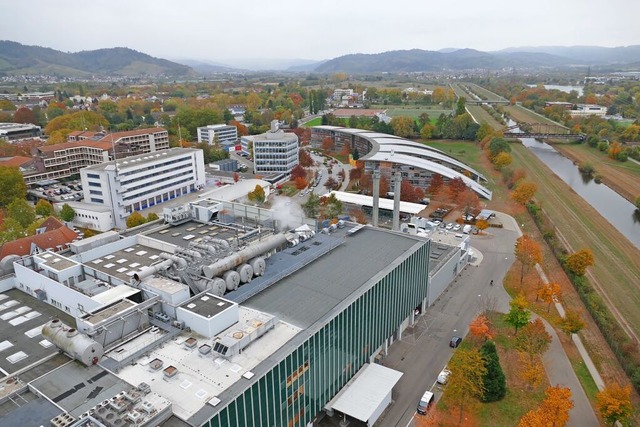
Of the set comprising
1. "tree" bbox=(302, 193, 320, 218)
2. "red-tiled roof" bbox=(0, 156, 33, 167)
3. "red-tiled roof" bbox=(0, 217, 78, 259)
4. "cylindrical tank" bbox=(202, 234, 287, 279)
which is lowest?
"tree" bbox=(302, 193, 320, 218)

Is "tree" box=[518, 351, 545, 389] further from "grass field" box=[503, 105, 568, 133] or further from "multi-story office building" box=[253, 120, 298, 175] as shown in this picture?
"grass field" box=[503, 105, 568, 133]

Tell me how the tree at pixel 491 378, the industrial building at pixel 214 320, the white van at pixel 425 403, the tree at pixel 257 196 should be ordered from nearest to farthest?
the industrial building at pixel 214 320
the white van at pixel 425 403
the tree at pixel 491 378
the tree at pixel 257 196

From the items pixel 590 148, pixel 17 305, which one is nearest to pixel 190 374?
pixel 17 305

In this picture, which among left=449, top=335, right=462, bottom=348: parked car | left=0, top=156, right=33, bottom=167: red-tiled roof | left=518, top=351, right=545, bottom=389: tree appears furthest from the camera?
left=0, top=156, right=33, bottom=167: red-tiled roof

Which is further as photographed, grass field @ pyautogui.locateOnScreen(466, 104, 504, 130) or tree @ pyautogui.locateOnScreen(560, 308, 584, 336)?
grass field @ pyautogui.locateOnScreen(466, 104, 504, 130)

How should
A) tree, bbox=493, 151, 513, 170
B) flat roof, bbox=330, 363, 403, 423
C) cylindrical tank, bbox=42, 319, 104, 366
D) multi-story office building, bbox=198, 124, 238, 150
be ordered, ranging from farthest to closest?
multi-story office building, bbox=198, 124, 238, 150 → tree, bbox=493, 151, 513, 170 → flat roof, bbox=330, 363, 403, 423 → cylindrical tank, bbox=42, 319, 104, 366

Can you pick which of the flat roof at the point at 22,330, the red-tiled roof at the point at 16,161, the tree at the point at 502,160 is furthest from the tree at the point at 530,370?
the red-tiled roof at the point at 16,161

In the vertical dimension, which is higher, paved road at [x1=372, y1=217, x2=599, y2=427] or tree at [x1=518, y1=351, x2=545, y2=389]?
tree at [x1=518, y1=351, x2=545, y2=389]

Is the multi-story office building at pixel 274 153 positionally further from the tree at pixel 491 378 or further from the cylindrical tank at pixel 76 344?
the cylindrical tank at pixel 76 344

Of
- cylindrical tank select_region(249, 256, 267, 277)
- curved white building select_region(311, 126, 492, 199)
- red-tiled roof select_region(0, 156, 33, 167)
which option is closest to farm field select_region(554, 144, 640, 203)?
curved white building select_region(311, 126, 492, 199)
